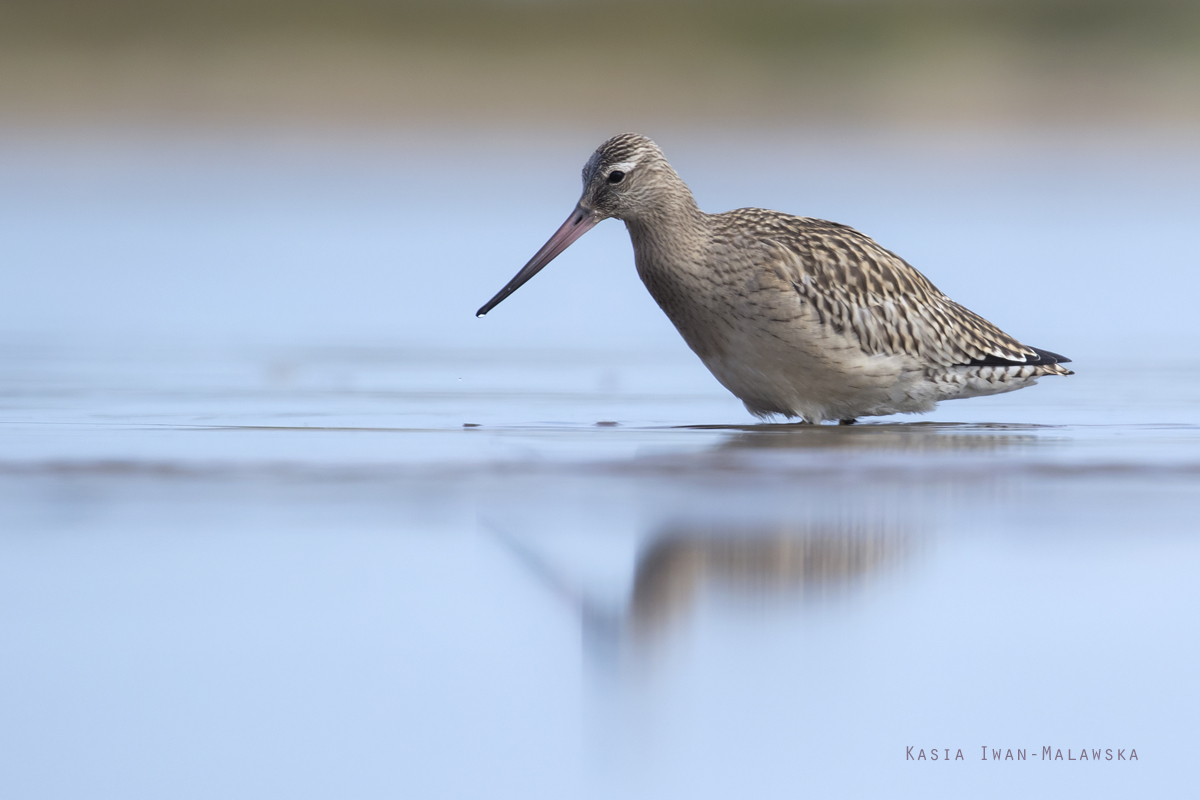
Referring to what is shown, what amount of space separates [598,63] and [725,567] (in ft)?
78.7

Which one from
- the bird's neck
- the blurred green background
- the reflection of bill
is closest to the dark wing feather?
the bird's neck

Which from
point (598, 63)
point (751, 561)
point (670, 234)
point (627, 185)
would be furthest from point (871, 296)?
point (598, 63)

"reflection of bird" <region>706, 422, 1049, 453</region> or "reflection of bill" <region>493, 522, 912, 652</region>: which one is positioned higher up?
"reflection of bird" <region>706, 422, 1049, 453</region>

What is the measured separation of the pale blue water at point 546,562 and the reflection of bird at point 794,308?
9.0 inches

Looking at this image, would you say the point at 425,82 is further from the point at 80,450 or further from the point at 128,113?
the point at 80,450

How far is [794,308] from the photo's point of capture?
7266 mm

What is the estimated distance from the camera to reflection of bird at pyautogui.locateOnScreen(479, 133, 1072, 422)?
7297 millimetres

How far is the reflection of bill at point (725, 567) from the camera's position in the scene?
4.23 m

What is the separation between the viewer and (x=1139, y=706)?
376 cm

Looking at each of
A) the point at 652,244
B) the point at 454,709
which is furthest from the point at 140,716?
the point at 652,244

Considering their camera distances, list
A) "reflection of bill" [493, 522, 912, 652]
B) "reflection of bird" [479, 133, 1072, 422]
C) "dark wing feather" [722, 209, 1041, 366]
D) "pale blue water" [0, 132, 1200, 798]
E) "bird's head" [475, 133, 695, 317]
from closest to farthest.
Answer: "pale blue water" [0, 132, 1200, 798] → "reflection of bill" [493, 522, 912, 652] → "reflection of bird" [479, 133, 1072, 422] → "dark wing feather" [722, 209, 1041, 366] → "bird's head" [475, 133, 695, 317]

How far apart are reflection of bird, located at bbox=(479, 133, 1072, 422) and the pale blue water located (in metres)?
0.23

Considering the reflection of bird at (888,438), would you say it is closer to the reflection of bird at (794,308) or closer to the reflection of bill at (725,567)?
the reflection of bird at (794,308)

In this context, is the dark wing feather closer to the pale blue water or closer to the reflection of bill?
the pale blue water
